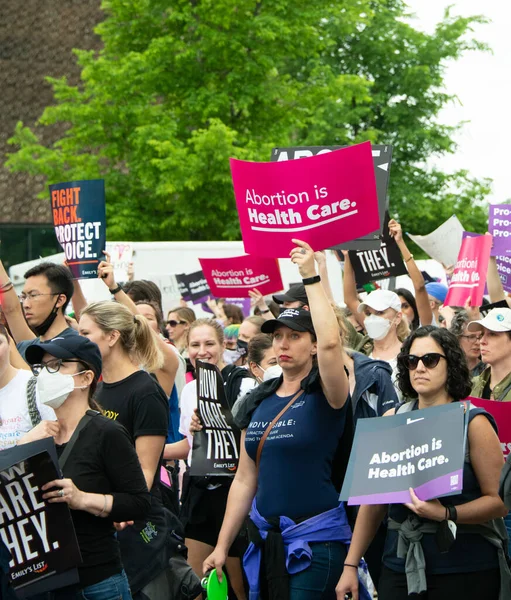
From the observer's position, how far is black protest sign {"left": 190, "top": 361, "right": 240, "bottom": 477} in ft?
20.3

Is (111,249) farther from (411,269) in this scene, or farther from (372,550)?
(372,550)

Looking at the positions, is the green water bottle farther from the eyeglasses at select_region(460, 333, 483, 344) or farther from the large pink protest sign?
the eyeglasses at select_region(460, 333, 483, 344)

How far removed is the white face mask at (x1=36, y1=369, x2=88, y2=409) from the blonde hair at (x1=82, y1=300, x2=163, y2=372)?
37.5 inches

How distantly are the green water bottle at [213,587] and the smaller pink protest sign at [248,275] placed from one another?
591 centimetres

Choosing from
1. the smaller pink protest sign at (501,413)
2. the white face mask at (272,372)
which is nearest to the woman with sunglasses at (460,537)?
the smaller pink protest sign at (501,413)

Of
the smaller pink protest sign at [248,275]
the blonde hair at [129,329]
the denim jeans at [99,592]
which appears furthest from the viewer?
the smaller pink protest sign at [248,275]

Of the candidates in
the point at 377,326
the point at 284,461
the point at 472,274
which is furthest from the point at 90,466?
the point at 472,274

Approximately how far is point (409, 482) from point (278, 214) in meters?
1.65

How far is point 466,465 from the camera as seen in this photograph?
4.58m

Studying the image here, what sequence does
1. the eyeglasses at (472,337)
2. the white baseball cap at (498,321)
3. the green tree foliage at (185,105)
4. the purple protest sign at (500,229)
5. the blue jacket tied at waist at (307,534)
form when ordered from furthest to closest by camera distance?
the green tree foliage at (185,105), the purple protest sign at (500,229), the eyeglasses at (472,337), the white baseball cap at (498,321), the blue jacket tied at waist at (307,534)

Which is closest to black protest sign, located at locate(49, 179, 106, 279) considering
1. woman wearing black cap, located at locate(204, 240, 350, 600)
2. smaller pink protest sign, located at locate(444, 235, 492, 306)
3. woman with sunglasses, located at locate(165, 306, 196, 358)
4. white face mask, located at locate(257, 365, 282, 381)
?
woman with sunglasses, located at locate(165, 306, 196, 358)

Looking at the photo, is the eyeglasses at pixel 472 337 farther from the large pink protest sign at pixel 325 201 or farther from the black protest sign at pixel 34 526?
the black protest sign at pixel 34 526

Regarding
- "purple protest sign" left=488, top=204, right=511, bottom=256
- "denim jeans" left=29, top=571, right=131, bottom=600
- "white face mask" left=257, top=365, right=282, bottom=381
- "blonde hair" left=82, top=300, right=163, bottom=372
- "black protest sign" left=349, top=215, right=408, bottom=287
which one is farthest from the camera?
"black protest sign" left=349, top=215, right=408, bottom=287

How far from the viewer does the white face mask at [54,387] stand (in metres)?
4.38
